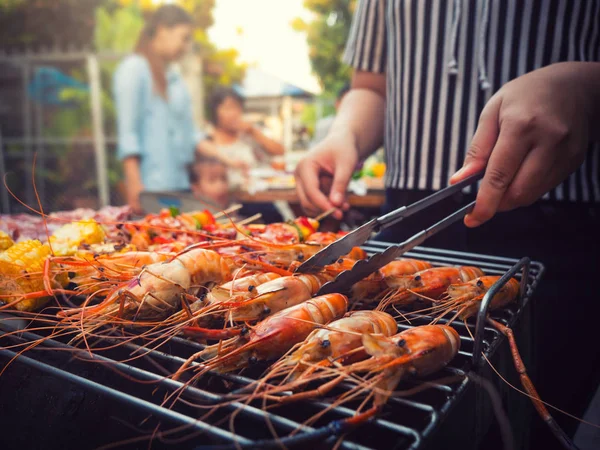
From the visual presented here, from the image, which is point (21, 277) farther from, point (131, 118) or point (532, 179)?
point (131, 118)

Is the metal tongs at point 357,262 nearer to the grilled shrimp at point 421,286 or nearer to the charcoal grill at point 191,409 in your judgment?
the grilled shrimp at point 421,286

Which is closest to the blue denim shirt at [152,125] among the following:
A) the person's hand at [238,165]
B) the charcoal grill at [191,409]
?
the person's hand at [238,165]

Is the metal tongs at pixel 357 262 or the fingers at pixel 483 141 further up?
the fingers at pixel 483 141

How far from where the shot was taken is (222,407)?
137cm

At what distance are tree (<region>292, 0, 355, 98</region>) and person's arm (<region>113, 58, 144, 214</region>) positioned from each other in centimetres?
947

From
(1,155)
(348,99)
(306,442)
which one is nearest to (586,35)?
(348,99)

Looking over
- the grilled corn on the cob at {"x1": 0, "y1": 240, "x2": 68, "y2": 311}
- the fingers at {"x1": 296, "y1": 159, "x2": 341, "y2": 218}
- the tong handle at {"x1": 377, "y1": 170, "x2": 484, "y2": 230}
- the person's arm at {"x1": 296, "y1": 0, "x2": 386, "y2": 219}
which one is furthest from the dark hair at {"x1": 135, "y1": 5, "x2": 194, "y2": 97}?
the tong handle at {"x1": 377, "y1": 170, "x2": 484, "y2": 230}

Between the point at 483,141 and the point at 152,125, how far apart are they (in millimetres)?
8337

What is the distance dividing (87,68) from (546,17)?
1067 cm

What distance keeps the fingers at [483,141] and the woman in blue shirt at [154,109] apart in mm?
7563

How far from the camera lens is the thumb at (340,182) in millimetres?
3258

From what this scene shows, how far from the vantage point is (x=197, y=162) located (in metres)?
10.8

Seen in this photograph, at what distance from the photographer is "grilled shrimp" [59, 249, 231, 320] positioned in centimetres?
187

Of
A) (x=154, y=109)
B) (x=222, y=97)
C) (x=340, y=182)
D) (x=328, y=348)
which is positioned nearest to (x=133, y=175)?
(x=154, y=109)
